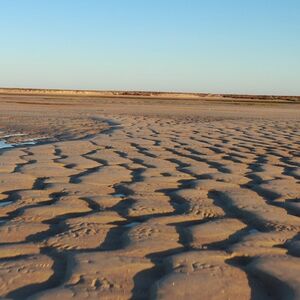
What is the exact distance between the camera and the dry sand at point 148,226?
2301 mm

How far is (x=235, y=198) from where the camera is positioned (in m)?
4.13

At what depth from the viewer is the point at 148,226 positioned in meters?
3.22

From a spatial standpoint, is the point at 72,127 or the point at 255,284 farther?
the point at 72,127

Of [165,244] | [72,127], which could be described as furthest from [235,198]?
[72,127]

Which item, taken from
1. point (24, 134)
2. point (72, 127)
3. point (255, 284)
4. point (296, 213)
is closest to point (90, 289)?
point (255, 284)

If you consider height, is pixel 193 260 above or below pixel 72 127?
above

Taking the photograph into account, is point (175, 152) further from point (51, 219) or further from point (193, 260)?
point (193, 260)

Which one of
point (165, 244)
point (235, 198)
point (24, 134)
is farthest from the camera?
point (24, 134)

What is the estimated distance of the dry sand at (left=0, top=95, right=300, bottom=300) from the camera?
7.55 ft

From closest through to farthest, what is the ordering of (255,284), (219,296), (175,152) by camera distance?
(219,296) → (255,284) → (175,152)

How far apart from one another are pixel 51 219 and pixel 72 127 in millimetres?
8645

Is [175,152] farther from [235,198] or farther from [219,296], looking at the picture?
[219,296]

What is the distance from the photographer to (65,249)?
2746 millimetres

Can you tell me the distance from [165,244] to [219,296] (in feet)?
2.33
